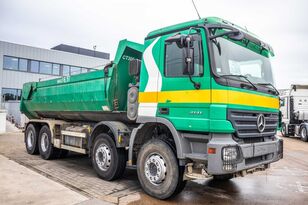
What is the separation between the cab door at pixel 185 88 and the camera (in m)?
4.59

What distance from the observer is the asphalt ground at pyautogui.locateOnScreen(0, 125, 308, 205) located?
5.27 meters

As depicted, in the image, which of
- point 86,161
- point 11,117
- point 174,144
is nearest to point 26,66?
point 11,117

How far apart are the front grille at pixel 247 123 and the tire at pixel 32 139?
7.37 metres

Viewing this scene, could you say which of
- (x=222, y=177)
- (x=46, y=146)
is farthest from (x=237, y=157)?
(x=46, y=146)

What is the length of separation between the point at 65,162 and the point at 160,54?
16.3ft

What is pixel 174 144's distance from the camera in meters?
5.18

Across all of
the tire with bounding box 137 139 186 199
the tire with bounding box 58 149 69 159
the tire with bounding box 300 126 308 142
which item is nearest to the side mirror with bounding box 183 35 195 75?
the tire with bounding box 137 139 186 199

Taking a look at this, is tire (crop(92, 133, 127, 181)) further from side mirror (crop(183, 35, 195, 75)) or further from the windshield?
the windshield

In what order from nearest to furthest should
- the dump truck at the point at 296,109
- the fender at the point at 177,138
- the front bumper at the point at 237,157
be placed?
the front bumper at the point at 237,157, the fender at the point at 177,138, the dump truck at the point at 296,109

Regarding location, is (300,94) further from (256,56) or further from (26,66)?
(26,66)

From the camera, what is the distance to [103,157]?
20.9 ft

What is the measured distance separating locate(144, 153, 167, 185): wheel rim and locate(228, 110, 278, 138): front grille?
1431mm

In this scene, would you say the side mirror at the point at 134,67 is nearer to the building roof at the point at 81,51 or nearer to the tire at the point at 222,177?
the tire at the point at 222,177

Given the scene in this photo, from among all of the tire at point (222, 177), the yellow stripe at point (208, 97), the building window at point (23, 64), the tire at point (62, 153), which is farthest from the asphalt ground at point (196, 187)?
the building window at point (23, 64)
